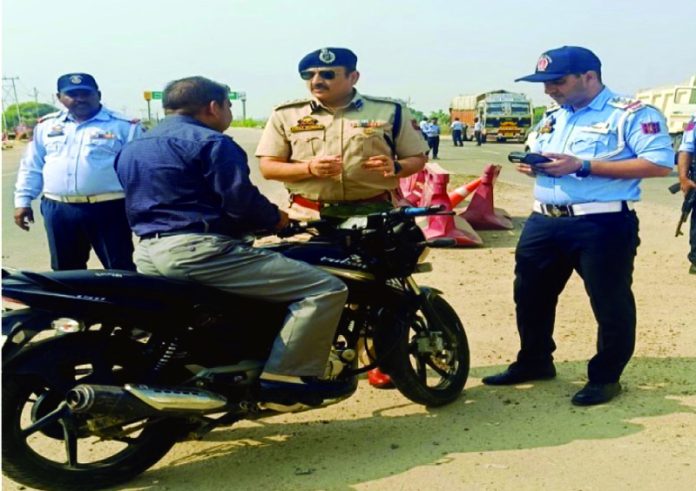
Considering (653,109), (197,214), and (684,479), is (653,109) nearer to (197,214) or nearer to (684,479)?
(684,479)

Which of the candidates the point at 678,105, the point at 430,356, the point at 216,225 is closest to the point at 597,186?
the point at 430,356

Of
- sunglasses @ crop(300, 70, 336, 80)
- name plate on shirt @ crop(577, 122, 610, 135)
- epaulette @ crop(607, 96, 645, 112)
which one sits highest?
sunglasses @ crop(300, 70, 336, 80)

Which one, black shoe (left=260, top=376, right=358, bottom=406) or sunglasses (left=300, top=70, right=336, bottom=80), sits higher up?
sunglasses (left=300, top=70, right=336, bottom=80)

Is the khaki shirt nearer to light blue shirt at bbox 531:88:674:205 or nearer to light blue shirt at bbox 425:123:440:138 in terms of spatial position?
light blue shirt at bbox 531:88:674:205

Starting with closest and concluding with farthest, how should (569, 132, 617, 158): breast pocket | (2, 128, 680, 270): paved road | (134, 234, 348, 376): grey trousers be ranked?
1. (134, 234, 348, 376): grey trousers
2. (569, 132, 617, 158): breast pocket
3. (2, 128, 680, 270): paved road

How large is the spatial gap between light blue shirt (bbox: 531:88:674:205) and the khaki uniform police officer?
793 mm

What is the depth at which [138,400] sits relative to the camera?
3.32 m

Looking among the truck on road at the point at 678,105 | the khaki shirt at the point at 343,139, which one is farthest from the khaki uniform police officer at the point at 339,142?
the truck on road at the point at 678,105

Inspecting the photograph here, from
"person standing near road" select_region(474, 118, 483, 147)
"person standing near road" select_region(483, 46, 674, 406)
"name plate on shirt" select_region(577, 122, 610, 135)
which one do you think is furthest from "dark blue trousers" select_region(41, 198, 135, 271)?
"person standing near road" select_region(474, 118, 483, 147)

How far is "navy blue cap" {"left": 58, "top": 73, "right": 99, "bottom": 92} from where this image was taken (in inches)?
203

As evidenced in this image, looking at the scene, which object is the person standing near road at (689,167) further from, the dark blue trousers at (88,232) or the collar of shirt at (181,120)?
the collar of shirt at (181,120)

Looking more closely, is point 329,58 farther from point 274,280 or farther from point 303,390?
point 303,390

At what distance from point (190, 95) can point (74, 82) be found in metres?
1.83

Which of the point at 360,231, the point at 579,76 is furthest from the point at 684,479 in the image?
the point at 579,76
